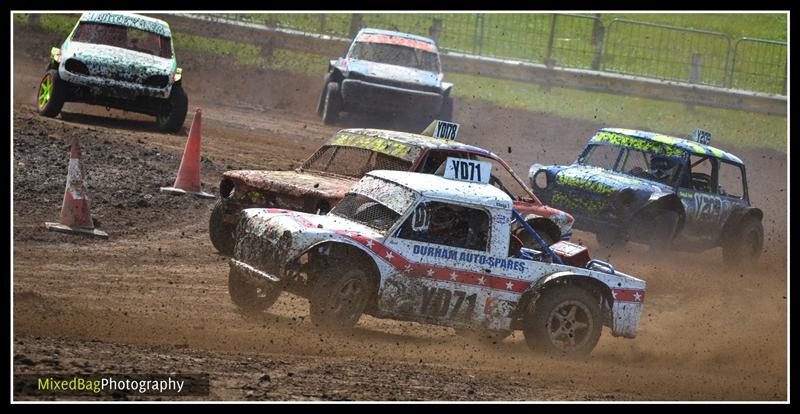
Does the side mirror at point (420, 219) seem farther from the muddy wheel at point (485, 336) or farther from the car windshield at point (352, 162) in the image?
the car windshield at point (352, 162)

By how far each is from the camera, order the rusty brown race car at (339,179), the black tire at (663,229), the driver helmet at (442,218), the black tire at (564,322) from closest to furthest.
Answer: the driver helmet at (442,218), the black tire at (564,322), the rusty brown race car at (339,179), the black tire at (663,229)

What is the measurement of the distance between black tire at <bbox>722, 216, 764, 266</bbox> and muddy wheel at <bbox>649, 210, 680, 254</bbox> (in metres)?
1.40

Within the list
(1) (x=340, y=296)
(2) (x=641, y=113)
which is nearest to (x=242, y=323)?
(1) (x=340, y=296)

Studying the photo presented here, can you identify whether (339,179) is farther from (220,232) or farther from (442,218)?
(442,218)

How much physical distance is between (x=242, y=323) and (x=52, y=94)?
9575 millimetres

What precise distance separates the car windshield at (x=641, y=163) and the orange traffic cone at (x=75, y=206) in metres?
6.52

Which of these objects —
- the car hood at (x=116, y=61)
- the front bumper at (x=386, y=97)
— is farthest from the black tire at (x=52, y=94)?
the front bumper at (x=386, y=97)

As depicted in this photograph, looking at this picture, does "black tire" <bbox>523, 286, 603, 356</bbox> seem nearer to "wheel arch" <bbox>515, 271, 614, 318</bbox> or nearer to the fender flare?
"wheel arch" <bbox>515, 271, 614, 318</bbox>

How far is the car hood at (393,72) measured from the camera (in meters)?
23.0

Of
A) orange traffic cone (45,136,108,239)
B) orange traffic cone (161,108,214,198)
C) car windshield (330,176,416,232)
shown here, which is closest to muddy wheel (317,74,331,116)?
orange traffic cone (161,108,214,198)

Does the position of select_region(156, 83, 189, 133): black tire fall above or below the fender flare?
above

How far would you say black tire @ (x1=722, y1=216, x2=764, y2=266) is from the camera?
16.4 meters

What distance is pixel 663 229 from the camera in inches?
601
